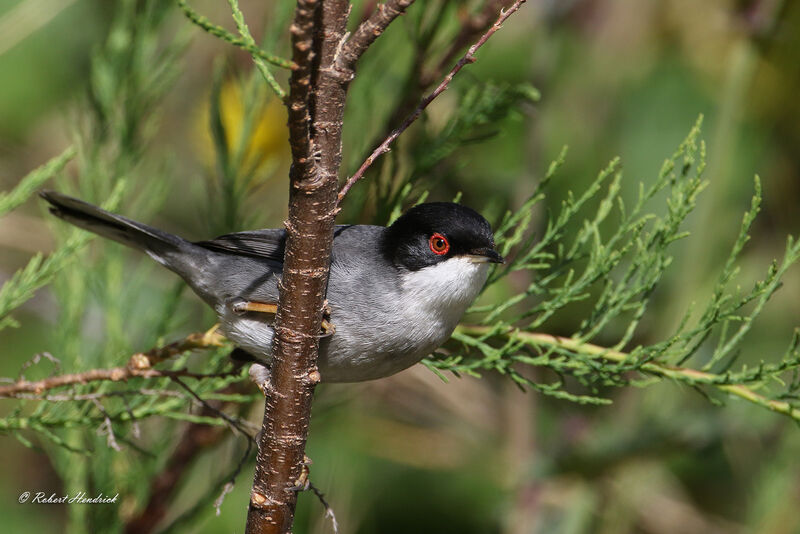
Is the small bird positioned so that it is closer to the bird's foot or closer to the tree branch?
the tree branch

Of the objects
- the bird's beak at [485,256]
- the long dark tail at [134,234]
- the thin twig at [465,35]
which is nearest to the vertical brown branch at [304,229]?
the bird's beak at [485,256]

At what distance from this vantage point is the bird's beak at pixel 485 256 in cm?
235

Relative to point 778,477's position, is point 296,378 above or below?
above

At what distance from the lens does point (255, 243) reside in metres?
2.71

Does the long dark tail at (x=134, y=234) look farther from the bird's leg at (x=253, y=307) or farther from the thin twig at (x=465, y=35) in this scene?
the thin twig at (x=465, y=35)

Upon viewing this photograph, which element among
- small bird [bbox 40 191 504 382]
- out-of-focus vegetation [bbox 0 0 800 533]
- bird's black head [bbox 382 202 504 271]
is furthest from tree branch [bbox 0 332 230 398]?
bird's black head [bbox 382 202 504 271]

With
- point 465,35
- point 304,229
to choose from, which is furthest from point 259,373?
point 465,35

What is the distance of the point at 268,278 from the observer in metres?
2.63

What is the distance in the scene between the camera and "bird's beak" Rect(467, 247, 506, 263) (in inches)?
92.4

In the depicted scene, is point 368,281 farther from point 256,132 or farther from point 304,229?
point 256,132

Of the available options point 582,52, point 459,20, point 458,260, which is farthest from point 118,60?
point 582,52

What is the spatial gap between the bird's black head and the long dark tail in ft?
2.32

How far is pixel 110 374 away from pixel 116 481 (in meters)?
0.85

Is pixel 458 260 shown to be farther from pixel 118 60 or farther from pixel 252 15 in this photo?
pixel 252 15
